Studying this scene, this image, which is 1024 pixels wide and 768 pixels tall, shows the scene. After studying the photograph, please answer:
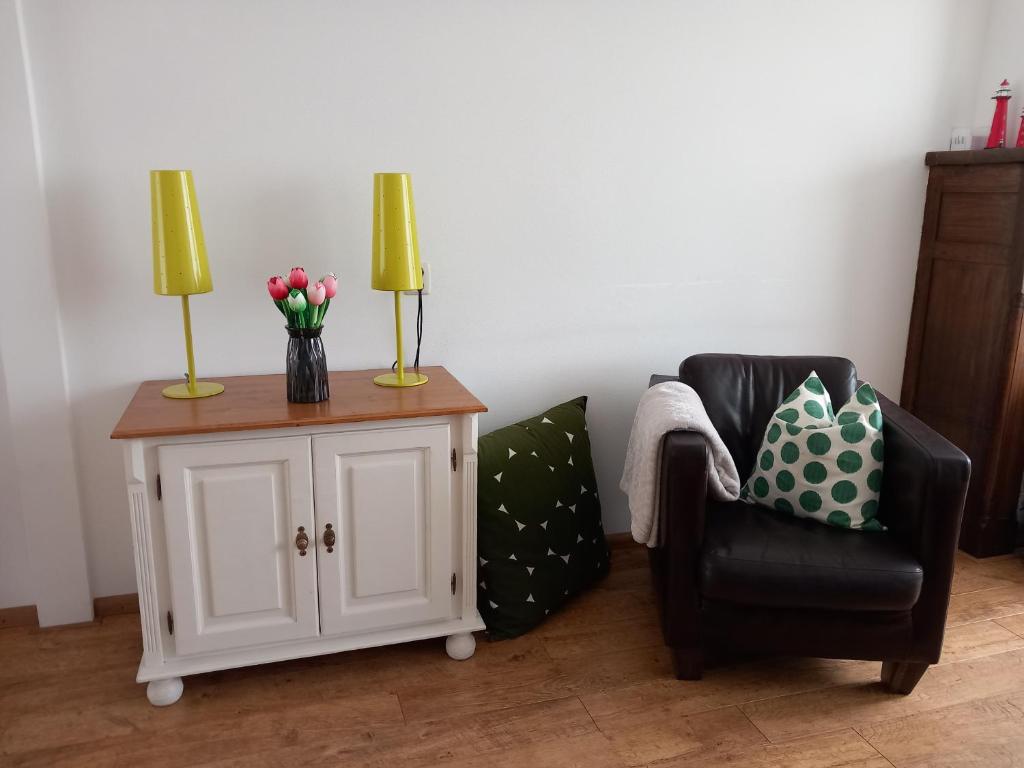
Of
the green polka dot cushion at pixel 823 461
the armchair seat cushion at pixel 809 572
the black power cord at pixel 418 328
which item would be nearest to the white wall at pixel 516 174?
the black power cord at pixel 418 328

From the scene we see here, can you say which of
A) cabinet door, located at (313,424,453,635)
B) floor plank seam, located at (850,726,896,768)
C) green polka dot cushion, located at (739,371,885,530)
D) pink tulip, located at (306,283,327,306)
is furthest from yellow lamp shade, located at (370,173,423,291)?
floor plank seam, located at (850,726,896,768)

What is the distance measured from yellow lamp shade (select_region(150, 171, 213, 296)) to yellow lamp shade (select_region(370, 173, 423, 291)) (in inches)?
17.9

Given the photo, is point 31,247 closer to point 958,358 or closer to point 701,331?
point 701,331

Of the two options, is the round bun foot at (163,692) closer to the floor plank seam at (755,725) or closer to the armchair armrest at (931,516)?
the floor plank seam at (755,725)

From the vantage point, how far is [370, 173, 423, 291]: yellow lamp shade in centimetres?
218

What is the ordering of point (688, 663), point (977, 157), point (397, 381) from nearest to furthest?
1. point (688, 663)
2. point (397, 381)
3. point (977, 157)

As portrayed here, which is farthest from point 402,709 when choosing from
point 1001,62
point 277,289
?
point 1001,62

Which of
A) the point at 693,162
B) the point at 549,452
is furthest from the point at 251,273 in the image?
the point at 693,162

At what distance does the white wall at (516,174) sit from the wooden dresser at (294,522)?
0.36 m

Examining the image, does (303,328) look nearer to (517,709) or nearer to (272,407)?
(272,407)

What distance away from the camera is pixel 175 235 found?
2061 millimetres

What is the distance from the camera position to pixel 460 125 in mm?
2443

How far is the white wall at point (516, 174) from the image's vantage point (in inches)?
87.4

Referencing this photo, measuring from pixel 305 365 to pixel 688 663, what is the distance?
1261 mm
